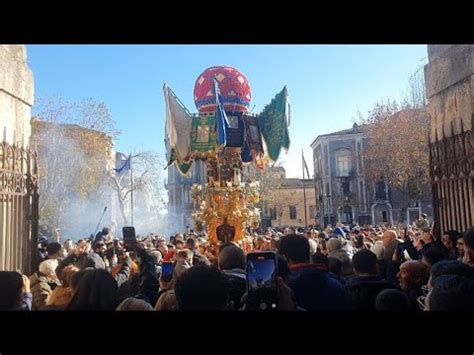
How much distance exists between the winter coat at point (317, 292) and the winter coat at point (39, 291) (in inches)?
89.6

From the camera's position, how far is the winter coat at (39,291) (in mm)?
4055

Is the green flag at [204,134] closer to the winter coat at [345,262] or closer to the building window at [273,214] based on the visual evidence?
the winter coat at [345,262]

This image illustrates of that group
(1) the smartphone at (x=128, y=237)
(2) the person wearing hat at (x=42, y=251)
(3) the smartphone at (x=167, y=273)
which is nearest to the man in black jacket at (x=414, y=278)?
(3) the smartphone at (x=167, y=273)

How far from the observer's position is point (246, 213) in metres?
12.1

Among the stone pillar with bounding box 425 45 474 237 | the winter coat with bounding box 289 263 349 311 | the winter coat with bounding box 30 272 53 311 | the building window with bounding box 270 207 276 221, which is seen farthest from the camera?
the building window with bounding box 270 207 276 221

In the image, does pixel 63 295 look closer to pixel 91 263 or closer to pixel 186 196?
pixel 91 263

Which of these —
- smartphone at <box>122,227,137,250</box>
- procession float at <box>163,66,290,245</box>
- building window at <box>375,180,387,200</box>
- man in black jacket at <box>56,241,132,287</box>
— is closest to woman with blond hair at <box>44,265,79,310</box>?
man in black jacket at <box>56,241,132,287</box>

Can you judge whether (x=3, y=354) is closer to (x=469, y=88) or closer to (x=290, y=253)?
(x=290, y=253)

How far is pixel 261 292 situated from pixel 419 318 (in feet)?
2.82

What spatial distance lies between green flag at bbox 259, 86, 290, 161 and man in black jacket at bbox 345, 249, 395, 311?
27.0 ft

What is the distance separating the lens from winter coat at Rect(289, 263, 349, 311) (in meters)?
3.29

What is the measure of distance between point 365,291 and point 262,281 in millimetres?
1309

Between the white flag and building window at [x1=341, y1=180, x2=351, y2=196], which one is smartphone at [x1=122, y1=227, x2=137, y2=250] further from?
building window at [x1=341, y1=180, x2=351, y2=196]

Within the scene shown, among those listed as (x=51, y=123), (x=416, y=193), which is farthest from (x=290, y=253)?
(x=416, y=193)
